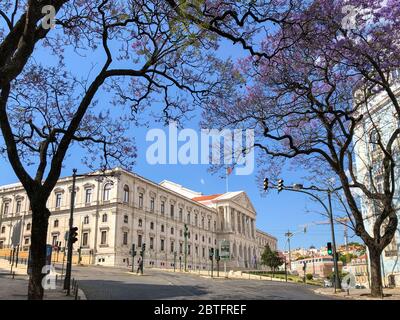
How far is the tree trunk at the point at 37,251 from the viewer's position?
10.6m

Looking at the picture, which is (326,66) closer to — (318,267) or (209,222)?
(209,222)

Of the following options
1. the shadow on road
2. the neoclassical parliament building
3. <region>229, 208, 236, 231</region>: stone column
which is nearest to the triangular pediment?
<region>229, 208, 236, 231</region>: stone column

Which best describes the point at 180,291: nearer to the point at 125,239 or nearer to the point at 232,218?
the point at 125,239

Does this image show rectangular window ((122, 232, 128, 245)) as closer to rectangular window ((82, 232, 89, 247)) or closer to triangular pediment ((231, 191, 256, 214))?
rectangular window ((82, 232, 89, 247))

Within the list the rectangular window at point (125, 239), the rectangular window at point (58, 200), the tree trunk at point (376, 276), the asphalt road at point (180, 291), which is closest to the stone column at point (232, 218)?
the rectangular window at point (125, 239)

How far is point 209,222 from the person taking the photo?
354 feet

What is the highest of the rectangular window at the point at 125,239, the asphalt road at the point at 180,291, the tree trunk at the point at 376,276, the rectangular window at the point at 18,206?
the rectangular window at the point at 18,206

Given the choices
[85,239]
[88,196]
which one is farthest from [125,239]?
[88,196]

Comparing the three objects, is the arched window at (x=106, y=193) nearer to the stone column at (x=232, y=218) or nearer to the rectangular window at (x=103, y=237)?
the rectangular window at (x=103, y=237)

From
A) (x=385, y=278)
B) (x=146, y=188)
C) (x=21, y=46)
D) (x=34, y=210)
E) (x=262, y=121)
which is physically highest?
(x=146, y=188)

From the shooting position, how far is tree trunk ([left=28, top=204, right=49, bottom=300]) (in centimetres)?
1056
